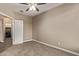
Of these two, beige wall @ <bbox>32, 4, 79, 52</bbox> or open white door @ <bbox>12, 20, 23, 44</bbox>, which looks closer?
beige wall @ <bbox>32, 4, 79, 52</bbox>

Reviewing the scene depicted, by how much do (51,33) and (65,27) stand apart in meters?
0.40

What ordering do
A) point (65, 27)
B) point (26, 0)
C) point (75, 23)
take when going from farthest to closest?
point (65, 27)
point (75, 23)
point (26, 0)

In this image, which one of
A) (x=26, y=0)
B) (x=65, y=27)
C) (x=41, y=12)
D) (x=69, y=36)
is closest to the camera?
→ (x=26, y=0)

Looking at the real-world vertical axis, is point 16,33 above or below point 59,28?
below

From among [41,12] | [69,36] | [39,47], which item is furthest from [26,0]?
[69,36]

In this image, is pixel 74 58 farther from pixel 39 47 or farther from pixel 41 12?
pixel 41 12

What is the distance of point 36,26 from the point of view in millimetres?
2086

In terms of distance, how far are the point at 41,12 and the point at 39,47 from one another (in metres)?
Answer: 0.79

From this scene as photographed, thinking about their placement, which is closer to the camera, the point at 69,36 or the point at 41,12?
the point at 41,12

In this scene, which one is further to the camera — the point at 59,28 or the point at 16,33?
the point at 16,33

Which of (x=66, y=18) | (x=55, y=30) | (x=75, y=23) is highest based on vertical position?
(x=66, y=18)

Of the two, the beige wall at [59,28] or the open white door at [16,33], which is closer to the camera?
the beige wall at [59,28]

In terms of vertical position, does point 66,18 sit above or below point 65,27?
above

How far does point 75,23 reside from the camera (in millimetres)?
2020
